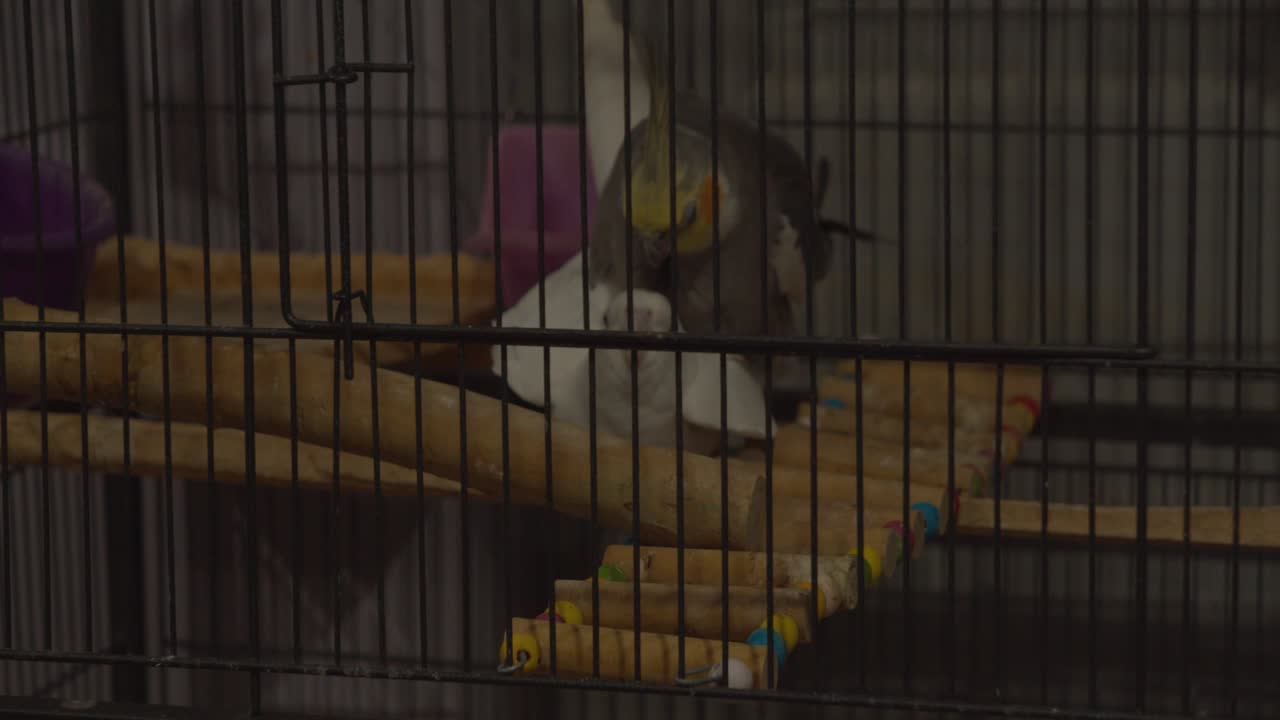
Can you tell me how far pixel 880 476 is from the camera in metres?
1.83

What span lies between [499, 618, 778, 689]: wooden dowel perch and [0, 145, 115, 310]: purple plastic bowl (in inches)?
35.7

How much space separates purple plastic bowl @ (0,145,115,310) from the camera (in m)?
2.10

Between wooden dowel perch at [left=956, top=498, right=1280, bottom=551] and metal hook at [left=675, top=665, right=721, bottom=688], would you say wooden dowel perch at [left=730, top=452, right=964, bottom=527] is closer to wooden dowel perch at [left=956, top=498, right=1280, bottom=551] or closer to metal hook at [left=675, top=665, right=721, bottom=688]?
wooden dowel perch at [left=956, top=498, right=1280, bottom=551]

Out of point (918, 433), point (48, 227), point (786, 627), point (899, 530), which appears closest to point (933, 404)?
point (918, 433)

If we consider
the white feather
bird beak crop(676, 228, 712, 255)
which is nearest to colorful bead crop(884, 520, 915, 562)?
bird beak crop(676, 228, 712, 255)

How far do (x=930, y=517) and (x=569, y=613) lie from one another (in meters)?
0.41

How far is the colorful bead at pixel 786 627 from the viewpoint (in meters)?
1.44

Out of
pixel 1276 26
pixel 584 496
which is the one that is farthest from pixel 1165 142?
pixel 584 496

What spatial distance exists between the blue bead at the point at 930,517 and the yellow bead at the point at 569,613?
0.39m

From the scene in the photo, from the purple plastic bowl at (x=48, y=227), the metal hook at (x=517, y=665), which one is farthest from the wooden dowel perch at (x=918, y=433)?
the purple plastic bowl at (x=48, y=227)

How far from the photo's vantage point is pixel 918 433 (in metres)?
2.00

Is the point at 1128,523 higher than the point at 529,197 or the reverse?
the reverse

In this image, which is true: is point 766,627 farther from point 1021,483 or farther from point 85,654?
Answer: point 1021,483

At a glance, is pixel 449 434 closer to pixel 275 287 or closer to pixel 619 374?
pixel 619 374
